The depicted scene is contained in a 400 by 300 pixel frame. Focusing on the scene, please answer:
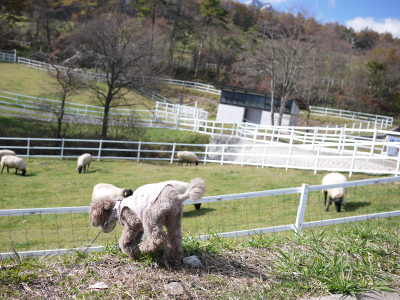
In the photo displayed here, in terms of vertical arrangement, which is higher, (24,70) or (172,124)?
(24,70)

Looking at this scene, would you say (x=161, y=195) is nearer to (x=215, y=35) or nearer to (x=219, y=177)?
(x=219, y=177)

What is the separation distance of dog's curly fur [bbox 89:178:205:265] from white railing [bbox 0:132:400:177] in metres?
9.97

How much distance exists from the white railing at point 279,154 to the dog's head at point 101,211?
10332 millimetres

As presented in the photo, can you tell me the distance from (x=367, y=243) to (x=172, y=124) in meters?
27.0

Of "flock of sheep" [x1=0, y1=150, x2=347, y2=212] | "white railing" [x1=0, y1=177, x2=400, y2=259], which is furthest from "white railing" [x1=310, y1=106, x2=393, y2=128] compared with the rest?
"white railing" [x1=0, y1=177, x2=400, y2=259]

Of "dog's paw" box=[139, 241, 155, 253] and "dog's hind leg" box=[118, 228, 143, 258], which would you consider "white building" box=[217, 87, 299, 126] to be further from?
"dog's paw" box=[139, 241, 155, 253]

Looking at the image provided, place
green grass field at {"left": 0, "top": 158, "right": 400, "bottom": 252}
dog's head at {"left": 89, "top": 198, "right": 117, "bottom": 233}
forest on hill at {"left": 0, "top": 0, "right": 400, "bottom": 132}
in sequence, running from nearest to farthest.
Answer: dog's head at {"left": 89, "top": 198, "right": 117, "bottom": 233} < green grass field at {"left": 0, "top": 158, "right": 400, "bottom": 252} < forest on hill at {"left": 0, "top": 0, "right": 400, "bottom": 132}

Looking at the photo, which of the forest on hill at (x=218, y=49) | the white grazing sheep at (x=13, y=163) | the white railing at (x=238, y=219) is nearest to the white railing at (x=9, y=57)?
the forest on hill at (x=218, y=49)

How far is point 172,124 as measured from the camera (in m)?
31.5

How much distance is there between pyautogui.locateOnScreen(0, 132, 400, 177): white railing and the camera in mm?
13953

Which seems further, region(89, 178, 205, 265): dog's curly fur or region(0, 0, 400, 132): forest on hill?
region(0, 0, 400, 132): forest on hill

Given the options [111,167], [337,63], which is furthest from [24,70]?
[337,63]

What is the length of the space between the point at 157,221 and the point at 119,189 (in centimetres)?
726

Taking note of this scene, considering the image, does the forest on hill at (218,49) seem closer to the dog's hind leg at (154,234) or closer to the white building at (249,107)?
the white building at (249,107)
